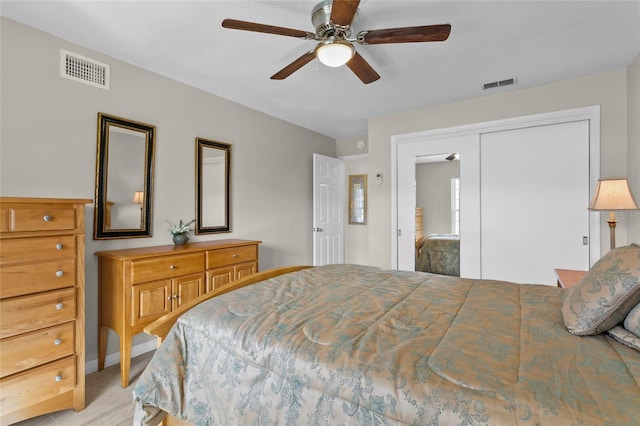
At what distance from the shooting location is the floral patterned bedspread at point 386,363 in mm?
761

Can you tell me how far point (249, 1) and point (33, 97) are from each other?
Answer: 1.65 metres

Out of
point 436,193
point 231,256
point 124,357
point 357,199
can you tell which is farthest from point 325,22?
point 357,199

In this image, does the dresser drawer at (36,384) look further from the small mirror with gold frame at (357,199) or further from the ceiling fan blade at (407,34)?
the small mirror with gold frame at (357,199)

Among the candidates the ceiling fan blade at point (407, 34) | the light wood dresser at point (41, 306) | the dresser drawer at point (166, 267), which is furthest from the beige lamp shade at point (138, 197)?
the ceiling fan blade at point (407, 34)

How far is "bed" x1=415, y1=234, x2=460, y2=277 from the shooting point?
3600 mm

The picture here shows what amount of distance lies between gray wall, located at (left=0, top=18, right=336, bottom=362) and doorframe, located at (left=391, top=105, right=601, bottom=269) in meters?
1.34

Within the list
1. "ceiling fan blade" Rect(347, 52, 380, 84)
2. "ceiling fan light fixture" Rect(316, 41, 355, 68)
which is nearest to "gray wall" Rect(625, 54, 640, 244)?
"ceiling fan blade" Rect(347, 52, 380, 84)

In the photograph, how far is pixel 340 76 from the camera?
2865 millimetres

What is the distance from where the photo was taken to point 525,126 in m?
3.22

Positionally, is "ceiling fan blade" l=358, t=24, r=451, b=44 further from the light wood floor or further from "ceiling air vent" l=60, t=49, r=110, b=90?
the light wood floor

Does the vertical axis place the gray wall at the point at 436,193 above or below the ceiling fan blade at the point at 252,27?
below

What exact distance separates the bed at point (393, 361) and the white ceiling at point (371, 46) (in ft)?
5.64

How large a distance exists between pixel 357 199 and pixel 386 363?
4.96m

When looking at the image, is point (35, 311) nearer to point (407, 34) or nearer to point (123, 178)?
point (123, 178)
